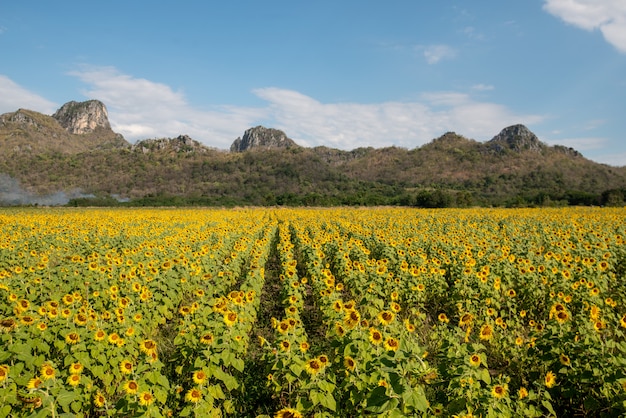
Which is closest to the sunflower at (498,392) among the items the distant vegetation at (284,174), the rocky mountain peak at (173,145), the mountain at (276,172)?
the mountain at (276,172)

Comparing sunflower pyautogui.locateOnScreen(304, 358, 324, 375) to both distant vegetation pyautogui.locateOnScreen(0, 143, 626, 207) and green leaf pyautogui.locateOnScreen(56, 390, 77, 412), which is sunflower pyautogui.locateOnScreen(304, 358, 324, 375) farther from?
distant vegetation pyautogui.locateOnScreen(0, 143, 626, 207)

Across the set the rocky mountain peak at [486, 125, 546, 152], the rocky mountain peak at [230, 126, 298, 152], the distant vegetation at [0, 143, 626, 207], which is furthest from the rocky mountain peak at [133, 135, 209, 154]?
the rocky mountain peak at [486, 125, 546, 152]

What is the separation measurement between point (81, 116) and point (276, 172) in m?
126

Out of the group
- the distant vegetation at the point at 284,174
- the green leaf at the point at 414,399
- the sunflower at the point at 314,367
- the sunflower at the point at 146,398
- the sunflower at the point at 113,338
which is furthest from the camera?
the distant vegetation at the point at 284,174

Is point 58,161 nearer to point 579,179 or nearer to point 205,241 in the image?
point 205,241

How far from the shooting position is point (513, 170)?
302 feet

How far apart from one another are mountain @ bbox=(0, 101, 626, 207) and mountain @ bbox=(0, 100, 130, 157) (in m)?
0.76

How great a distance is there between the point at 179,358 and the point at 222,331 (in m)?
0.81

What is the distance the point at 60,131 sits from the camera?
471 feet

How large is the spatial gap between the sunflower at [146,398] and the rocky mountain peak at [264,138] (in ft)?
516

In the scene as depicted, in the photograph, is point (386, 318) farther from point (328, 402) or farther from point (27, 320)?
point (27, 320)

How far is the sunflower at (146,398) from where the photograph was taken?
2988mm

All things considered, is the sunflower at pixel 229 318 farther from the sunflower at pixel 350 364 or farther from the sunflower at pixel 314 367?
the sunflower at pixel 350 364

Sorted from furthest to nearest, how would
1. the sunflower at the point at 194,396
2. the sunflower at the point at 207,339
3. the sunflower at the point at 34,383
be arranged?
the sunflower at the point at 207,339
the sunflower at the point at 194,396
the sunflower at the point at 34,383
